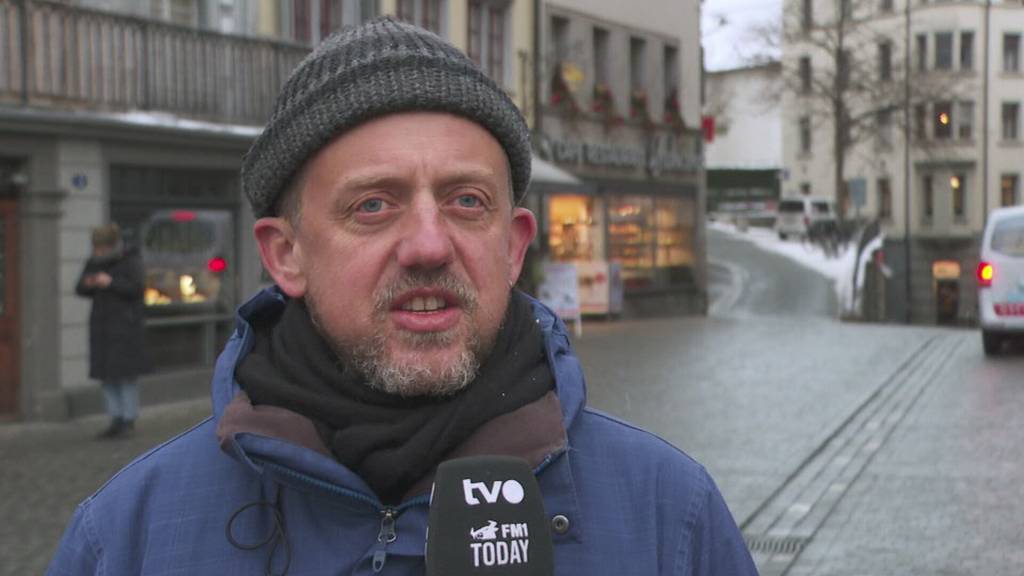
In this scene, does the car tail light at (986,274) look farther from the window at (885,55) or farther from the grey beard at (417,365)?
the window at (885,55)

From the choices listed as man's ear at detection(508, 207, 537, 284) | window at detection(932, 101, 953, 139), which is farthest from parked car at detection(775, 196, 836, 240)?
man's ear at detection(508, 207, 537, 284)

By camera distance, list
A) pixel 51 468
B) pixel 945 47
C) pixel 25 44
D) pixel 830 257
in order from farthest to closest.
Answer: pixel 945 47 → pixel 830 257 → pixel 25 44 → pixel 51 468

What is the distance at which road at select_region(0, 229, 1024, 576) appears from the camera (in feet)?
24.1

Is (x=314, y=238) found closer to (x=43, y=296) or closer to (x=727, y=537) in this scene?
(x=727, y=537)

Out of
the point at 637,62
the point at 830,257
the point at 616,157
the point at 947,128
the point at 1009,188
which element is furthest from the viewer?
the point at 1009,188

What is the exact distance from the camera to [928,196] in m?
68.2

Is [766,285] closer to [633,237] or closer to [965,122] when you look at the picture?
[633,237]

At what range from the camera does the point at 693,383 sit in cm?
1494

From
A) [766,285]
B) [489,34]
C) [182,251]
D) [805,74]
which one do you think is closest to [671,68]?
[489,34]

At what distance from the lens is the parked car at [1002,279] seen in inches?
715

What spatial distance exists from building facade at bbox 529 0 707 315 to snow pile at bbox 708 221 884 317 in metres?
7.38

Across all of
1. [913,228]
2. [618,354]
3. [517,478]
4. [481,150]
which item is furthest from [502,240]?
[913,228]

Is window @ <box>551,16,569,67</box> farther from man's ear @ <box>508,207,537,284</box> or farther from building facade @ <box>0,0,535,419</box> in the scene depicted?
man's ear @ <box>508,207,537,284</box>

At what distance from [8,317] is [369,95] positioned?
1213 centimetres
